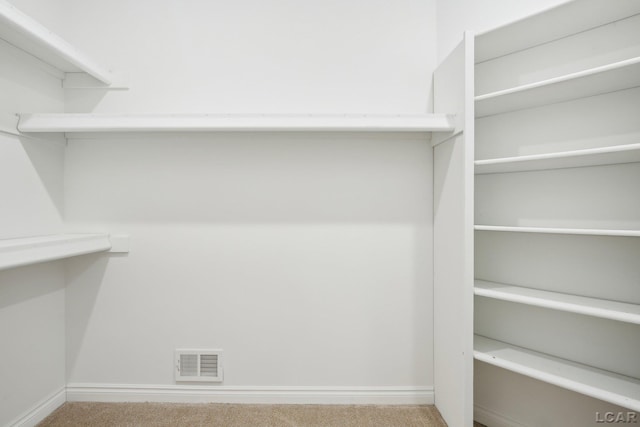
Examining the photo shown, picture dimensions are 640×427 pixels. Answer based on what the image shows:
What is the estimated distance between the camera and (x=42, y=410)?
1557mm

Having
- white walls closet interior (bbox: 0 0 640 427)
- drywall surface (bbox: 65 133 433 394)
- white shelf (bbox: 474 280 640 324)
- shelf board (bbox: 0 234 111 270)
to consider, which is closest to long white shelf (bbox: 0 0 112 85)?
white walls closet interior (bbox: 0 0 640 427)

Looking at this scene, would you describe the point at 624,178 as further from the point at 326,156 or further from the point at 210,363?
the point at 210,363

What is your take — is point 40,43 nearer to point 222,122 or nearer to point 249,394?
point 222,122

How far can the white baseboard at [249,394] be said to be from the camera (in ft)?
5.56

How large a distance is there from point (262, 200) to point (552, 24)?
1.69m

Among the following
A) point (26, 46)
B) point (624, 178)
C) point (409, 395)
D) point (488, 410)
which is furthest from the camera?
point (409, 395)

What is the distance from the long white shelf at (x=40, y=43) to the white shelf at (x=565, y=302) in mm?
2324

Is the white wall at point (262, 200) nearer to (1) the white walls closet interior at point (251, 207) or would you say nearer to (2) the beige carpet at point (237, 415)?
(1) the white walls closet interior at point (251, 207)

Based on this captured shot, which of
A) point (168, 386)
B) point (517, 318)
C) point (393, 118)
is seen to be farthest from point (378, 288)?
point (168, 386)

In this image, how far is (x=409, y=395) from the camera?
5.57ft

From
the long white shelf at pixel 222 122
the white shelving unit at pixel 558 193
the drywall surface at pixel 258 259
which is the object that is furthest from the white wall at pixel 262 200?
the white shelving unit at pixel 558 193

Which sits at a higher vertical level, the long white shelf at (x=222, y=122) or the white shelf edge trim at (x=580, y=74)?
the white shelf edge trim at (x=580, y=74)

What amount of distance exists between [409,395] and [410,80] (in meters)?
1.94
